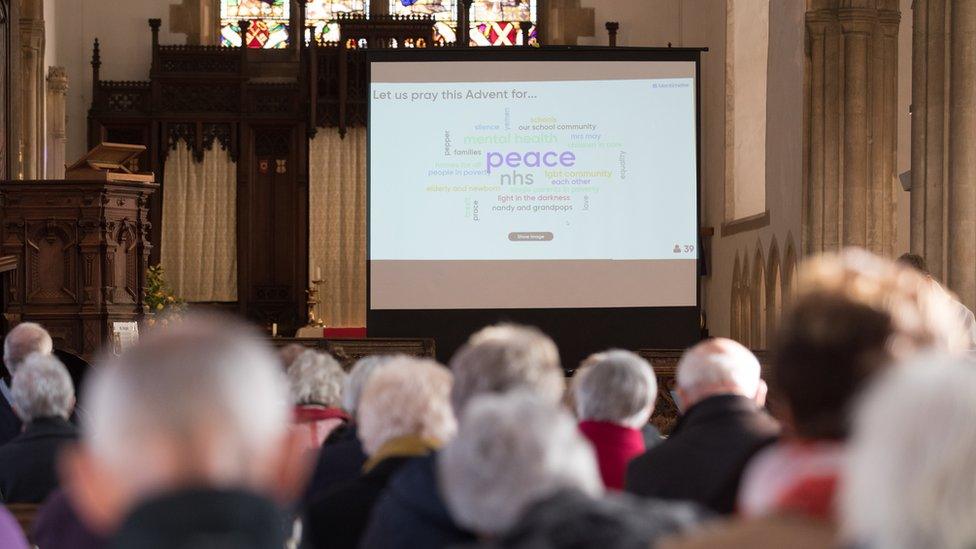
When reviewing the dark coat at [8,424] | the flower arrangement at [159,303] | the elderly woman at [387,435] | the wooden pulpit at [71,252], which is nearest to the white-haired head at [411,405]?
the elderly woman at [387,435]

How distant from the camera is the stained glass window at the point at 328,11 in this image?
16891 mm

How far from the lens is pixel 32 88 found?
47.8ft

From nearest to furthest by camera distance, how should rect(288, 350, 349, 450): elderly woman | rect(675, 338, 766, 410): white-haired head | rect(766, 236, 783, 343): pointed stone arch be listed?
rect(675, 338, 766, 410): white-haired head < rect(288, 350, 349, 450): elderly woman < rect(766, 236, 783, 343): pointed stone arch

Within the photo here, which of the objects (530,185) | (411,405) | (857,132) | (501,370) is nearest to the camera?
(501,370)

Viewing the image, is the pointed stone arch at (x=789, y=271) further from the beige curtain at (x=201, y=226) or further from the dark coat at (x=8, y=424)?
the dark coat at (x=8, y=424)

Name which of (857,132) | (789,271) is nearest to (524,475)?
(857,132)

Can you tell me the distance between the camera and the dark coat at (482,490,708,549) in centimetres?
145

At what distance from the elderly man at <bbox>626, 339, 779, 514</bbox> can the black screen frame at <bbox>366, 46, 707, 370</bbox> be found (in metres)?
6.84

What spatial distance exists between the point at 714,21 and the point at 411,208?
23.2ft

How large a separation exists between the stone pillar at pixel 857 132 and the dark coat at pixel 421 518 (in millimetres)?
9295

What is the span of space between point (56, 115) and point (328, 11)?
11.7ft

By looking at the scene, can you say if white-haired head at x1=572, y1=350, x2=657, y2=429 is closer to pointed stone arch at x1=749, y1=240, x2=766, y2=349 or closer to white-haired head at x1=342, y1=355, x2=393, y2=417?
white-haired head at x1=342, y1=355, x2=393, y2=417

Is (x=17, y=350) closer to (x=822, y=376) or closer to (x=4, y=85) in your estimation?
(x=822, y=376)

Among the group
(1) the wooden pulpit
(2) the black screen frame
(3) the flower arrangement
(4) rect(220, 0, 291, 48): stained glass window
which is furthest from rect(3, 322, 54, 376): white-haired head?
(4) rect(220, 0, 291, 48): stained glass window
